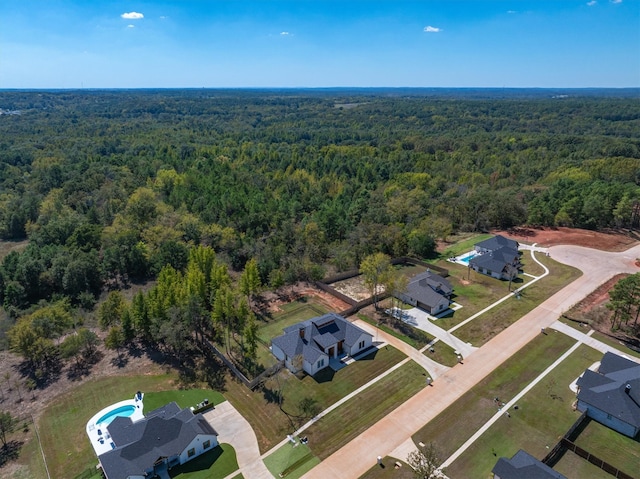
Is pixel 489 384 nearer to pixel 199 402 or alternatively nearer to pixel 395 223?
pixel 199 402

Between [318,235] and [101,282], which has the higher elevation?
[318,235]

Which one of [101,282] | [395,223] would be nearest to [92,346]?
[101,282]

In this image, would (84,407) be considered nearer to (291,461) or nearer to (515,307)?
(291,461)

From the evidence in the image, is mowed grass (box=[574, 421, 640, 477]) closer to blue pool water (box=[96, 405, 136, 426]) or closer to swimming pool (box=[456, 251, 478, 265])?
swimming pool (box=[456, 251, 478, 265])

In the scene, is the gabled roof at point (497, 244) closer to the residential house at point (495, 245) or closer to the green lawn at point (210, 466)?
the residential house at point (495, 245)

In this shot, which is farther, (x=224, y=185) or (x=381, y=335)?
(x=224, y=185)

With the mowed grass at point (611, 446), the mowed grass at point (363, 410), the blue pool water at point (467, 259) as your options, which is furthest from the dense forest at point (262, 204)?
the mowed grass at point (611, 446)
